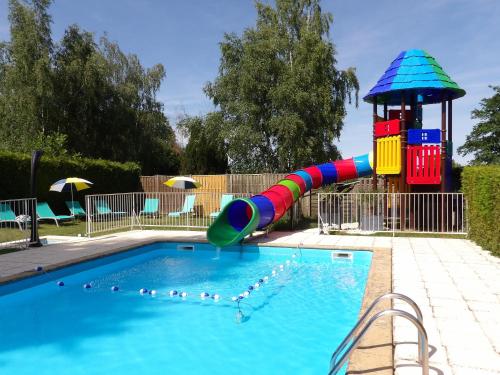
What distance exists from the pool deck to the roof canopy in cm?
471

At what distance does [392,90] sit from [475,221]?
4779mm

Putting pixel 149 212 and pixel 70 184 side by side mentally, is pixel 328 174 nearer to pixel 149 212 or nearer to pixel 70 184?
pixel 149 212

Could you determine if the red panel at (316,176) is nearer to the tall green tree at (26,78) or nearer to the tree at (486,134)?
the tall green tree at (26,78)

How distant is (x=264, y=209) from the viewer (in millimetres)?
11008

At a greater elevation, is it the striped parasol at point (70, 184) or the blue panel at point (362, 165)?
the blue panel at point (362, 165)

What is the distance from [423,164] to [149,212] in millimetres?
10483

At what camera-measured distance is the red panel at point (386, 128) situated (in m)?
12.7

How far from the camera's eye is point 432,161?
12.3 m

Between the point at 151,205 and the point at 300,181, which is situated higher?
the point at 300,181

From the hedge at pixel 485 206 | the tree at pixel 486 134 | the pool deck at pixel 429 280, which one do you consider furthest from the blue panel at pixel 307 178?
the tree at pixel 486 134

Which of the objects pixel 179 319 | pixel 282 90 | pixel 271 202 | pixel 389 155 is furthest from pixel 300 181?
pixel 282 90

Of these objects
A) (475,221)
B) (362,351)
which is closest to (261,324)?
(362,351)

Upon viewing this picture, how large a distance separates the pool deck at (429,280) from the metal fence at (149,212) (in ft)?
4.79

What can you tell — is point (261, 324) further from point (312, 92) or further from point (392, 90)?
point (312, 92)
